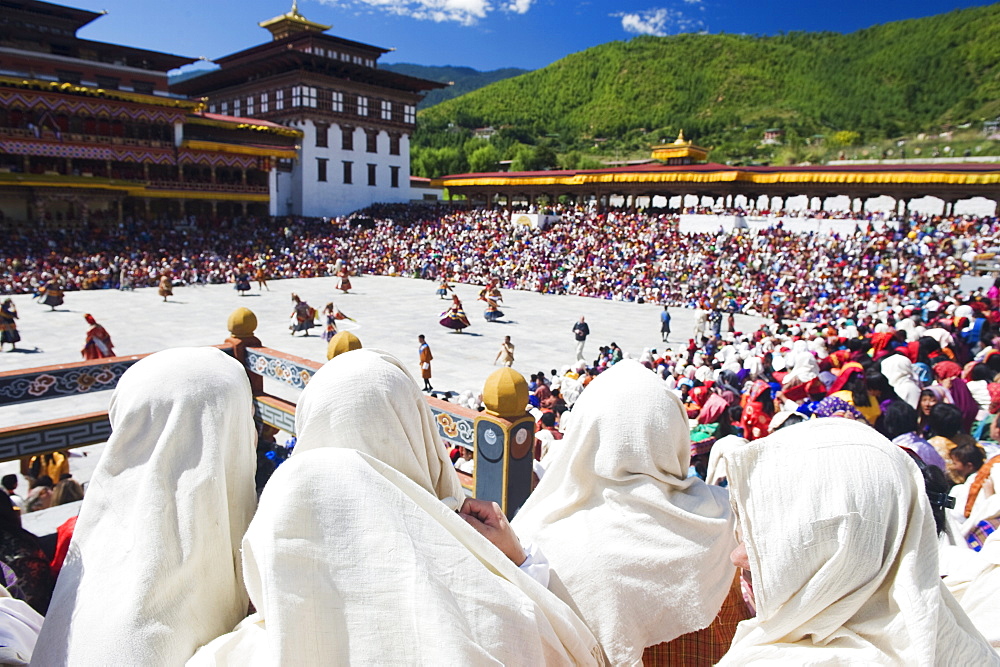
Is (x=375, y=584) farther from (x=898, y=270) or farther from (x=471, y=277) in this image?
(x=471, y=277)

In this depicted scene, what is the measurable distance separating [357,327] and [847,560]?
1611cm

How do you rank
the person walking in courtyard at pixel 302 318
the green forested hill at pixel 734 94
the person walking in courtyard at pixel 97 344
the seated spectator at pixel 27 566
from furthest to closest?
the green forested hill at pixel 734 94, the person walking in courtyard at pixel 302 318, the person walking in courtyard at pixel 97 344, the seated spectator at pixel 27 566

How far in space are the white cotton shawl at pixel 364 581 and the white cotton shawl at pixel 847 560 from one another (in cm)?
65

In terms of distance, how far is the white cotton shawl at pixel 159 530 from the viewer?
1785 mm

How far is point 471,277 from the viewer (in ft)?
96.4

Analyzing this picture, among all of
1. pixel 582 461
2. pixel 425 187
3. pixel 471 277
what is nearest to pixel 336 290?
pixel 471 277

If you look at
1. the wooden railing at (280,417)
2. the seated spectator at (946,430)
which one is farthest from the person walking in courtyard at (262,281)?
the seated spectator at (946,430)

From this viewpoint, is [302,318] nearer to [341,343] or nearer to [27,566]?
[341,343]

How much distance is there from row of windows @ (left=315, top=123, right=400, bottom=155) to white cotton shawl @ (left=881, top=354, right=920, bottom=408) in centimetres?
3985

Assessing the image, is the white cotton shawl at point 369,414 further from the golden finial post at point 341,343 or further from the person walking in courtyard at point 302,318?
the person walking in courtyard at point 302,318

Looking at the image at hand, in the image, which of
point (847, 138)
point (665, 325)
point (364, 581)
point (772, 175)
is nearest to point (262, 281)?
point (665, 325)

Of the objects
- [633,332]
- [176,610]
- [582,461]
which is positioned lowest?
[633,332]

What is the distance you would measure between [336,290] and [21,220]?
55.2 ft

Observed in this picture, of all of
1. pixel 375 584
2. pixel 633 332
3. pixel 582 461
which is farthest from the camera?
pixel 633 332
